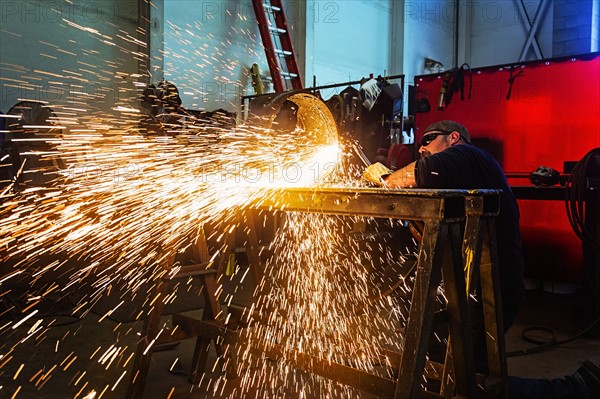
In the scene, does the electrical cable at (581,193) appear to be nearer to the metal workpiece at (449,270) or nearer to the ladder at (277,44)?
the metal workpiece at (449,270)

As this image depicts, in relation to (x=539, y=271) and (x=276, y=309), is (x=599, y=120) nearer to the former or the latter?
(x=539, y=271)

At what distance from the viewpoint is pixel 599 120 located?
5465 mm

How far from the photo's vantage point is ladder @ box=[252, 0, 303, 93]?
7414 millimetres

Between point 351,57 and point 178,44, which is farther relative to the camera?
point 351,57

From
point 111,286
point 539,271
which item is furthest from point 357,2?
point 111,286

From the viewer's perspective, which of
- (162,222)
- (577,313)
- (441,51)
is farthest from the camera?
(441,51)

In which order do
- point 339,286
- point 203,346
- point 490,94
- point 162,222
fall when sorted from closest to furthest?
point 203,346
point 162,222
point 339,286
point 490,94

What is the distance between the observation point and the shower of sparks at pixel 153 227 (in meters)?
2.98

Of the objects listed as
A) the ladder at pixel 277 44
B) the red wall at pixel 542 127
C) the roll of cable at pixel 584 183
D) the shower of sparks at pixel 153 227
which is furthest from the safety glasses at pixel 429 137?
the ladder at pixel 277 44

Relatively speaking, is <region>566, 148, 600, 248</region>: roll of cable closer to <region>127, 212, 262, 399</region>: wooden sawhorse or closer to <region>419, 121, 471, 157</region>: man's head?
<region>419, 121, 471, 157</region>: man's head

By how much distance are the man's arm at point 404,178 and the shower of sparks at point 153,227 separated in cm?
50

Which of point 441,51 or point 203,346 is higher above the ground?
point 441,51

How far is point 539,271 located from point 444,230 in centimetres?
456

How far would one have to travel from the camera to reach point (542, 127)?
5.87 metres
